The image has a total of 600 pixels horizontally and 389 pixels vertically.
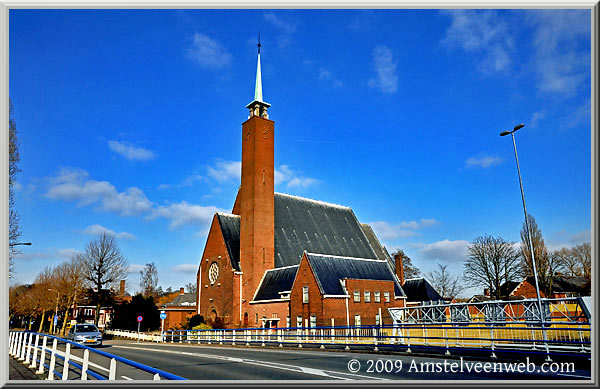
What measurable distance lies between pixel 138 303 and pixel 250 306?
17.7 m

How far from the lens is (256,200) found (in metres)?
47.9

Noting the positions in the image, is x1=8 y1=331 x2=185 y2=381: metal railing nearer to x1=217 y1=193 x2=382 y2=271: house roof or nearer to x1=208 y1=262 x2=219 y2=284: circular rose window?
x1=208 y1=262 x2=219 y2=284: circular rose window

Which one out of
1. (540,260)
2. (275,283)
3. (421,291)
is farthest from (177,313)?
(540,260)

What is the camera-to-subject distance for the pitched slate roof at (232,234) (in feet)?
158

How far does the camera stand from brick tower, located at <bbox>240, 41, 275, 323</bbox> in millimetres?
46644

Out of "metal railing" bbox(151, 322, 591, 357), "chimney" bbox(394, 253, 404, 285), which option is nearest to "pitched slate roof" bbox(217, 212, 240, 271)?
"metal railing" bbox(151, 322, 591, 357)

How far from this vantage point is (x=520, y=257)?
201 feet

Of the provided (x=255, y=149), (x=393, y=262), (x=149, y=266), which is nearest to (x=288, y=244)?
(x=255, y=149)

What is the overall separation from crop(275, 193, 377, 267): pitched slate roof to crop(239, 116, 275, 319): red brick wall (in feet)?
7.56

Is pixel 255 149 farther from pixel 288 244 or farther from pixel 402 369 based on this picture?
pixel 402 369

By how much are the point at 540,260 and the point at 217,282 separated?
4340 centimetres

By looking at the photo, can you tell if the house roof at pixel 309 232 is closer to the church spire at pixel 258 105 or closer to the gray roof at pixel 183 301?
the church spire at pixel 258 105

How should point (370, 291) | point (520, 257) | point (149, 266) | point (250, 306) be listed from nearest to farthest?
point (370, 291), point (250, 306), point (520, 257), point (149, 266)

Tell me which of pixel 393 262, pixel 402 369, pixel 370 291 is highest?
→ pixel 393 262
